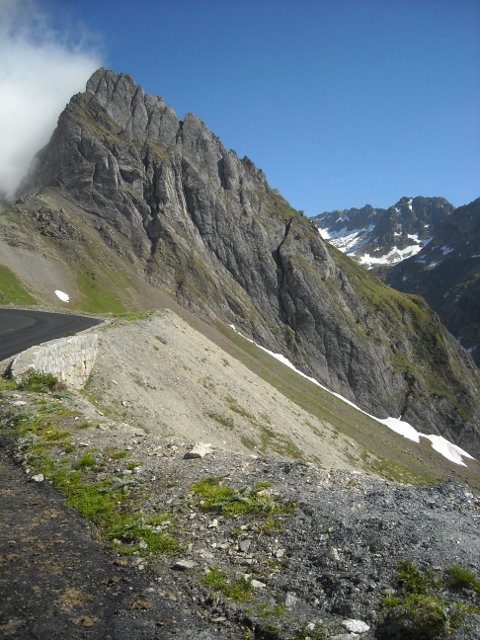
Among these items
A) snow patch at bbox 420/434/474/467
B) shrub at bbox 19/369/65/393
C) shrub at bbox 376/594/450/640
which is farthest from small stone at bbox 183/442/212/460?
snow patch at bbox 420/434/474/467

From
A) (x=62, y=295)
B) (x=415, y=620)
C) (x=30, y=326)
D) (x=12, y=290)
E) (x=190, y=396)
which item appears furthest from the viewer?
(x=62, y=295)

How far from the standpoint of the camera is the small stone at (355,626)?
7934mm

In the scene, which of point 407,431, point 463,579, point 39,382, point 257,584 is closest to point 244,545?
point 257,584

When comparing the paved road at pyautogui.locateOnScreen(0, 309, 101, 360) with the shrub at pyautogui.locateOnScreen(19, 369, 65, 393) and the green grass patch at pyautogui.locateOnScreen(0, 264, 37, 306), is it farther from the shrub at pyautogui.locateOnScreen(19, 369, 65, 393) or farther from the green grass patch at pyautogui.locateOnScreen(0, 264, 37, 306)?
the green grass patch at pyautogui.locateOnScreen(0, 264, 37, 306)

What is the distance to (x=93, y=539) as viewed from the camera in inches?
421

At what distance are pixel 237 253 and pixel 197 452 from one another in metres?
137

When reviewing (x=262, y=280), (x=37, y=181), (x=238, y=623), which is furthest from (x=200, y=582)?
(x=37, y=181)

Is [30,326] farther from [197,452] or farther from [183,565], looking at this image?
[183,565]

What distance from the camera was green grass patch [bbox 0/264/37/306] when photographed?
8306 cm

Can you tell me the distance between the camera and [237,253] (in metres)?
149

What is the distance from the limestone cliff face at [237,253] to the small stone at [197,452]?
4250 inches

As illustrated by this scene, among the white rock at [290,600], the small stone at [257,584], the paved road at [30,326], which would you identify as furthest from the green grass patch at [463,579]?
the paved road at [30,326]

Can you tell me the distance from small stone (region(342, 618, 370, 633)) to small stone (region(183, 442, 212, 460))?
7461 mm

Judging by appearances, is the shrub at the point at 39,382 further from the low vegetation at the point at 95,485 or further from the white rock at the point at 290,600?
the white rock at the point at 290,600
